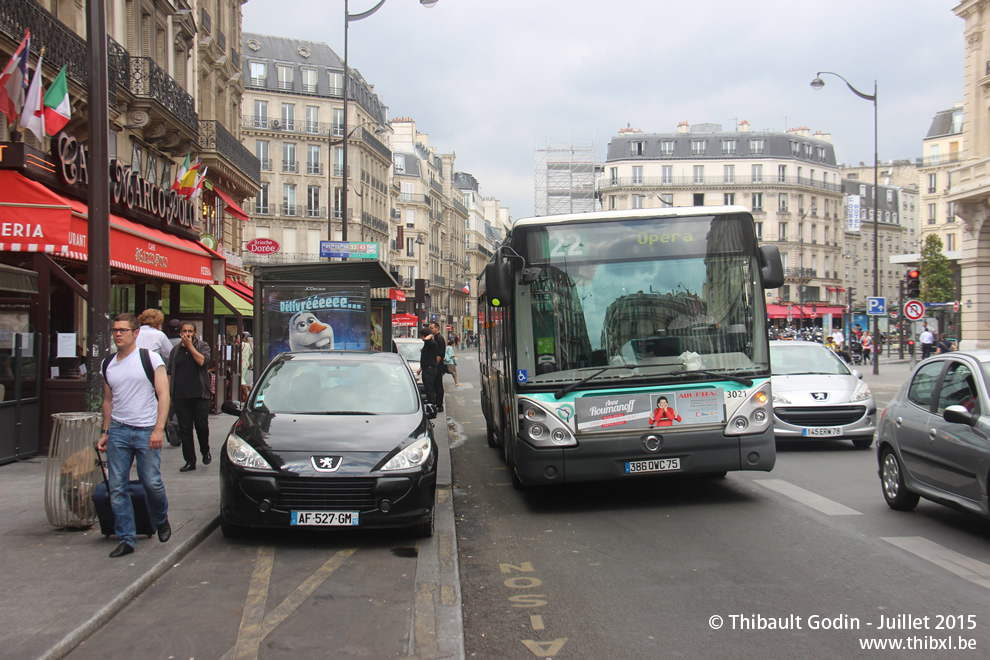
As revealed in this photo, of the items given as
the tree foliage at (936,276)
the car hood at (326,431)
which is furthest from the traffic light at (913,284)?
the tree foliage at (936,276)

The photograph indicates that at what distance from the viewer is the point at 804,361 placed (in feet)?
45.9

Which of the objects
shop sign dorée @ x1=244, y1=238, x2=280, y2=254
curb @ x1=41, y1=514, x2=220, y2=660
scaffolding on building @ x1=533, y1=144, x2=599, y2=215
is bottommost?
curb @ x1=41, y1=514, x2=220, y2=660

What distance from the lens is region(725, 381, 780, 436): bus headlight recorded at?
8.55 metres

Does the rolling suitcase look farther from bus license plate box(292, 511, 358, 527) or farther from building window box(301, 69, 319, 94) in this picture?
building window box(301, 69, 319, 94)

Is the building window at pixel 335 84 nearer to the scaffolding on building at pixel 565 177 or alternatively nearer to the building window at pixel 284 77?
the building window at pixel 284 77

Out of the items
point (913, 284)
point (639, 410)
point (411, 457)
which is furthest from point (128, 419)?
point (913, 284)

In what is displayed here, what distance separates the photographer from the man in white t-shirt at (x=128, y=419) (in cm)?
652

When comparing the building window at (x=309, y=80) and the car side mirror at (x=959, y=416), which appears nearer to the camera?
the car side mirror at (x=959, y=416)

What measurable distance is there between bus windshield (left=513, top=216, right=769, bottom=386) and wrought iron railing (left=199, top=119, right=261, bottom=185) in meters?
20.0

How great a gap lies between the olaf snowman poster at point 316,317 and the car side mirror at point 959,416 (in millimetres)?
10518

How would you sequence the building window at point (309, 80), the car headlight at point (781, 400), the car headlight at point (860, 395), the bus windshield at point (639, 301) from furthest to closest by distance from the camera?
the building window at point (309, 80), the car headlight at point (860, 395), the car headlight at point (781, 400), the bus windshield at point (639, 301)

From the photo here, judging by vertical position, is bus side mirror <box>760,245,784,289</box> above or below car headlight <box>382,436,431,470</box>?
above

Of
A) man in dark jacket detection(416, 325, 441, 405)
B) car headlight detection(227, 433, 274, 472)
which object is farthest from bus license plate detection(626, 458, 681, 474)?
man in dark jacket detection(416, 325, 441, 405)

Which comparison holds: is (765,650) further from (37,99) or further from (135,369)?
(37,99)
